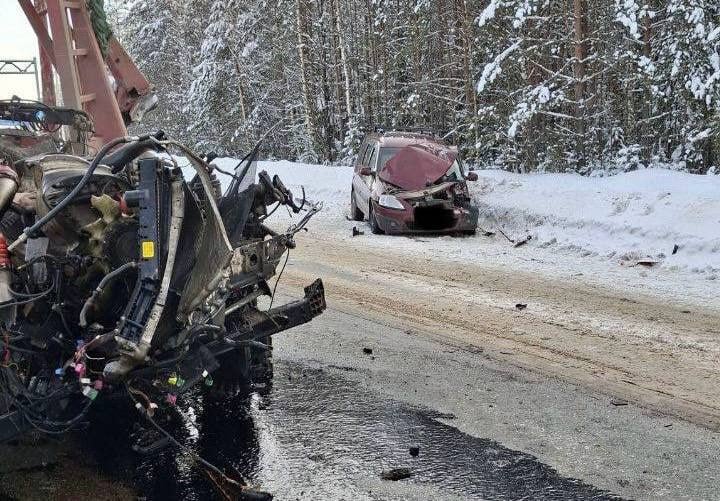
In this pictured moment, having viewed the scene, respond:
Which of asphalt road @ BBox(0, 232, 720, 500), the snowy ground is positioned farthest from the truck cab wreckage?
the snowy ground

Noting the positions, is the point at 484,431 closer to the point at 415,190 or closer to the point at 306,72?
the point at 415,190

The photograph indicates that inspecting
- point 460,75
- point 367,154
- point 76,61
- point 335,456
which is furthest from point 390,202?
point 460,75

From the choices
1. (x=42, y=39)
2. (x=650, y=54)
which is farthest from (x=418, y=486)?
(x=650, y=54)

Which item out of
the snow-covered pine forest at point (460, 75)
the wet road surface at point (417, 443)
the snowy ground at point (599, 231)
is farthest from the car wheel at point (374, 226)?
the wet road surface at point (417, 443)

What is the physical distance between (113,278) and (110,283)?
6cm

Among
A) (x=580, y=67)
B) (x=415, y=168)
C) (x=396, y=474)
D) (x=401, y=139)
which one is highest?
(x=580, y=67)

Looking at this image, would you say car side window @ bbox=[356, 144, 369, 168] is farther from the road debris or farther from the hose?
the hose

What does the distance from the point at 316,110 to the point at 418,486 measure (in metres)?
28.3

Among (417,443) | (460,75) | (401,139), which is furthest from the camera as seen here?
(460,75)

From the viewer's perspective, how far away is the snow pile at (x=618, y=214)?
33.8 feet

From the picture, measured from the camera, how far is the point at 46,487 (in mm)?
4051

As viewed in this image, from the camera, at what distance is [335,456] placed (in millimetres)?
4293

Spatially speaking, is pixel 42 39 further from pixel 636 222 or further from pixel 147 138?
pixel 636 222

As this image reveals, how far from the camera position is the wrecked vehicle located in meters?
3.59
